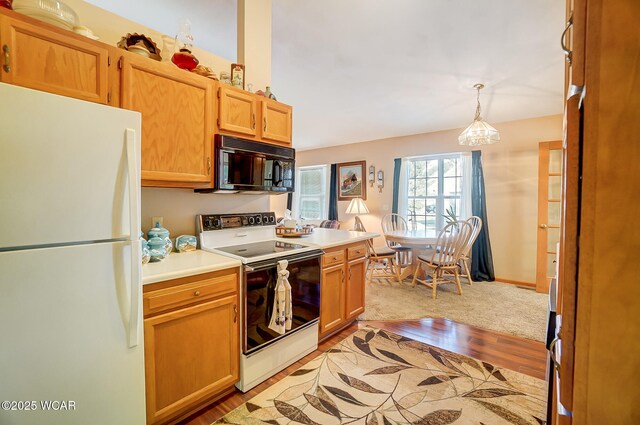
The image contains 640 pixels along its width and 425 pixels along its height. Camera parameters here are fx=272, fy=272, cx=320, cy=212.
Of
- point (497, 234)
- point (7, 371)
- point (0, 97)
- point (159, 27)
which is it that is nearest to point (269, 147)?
point (159, 27)

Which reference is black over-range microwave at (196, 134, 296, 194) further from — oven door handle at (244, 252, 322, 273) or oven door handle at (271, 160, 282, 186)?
oven door handle at (244, 252, 322, 273)

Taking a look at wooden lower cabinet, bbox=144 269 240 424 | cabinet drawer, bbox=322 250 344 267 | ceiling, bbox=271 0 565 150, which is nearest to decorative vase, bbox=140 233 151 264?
wooden lower cabinet, bbox=144 269 240 424

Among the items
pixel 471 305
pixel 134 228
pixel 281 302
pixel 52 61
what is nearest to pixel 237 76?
pixel 52 61

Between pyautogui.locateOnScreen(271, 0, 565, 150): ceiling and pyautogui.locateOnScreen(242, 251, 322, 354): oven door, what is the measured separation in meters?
1.78

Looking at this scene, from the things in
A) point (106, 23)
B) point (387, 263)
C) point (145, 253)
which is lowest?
point (387, 263)

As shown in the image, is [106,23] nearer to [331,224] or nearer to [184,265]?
[184,265]

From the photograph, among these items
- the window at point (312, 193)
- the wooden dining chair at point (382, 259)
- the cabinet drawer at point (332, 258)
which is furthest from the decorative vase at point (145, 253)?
the window at point (312, 193)

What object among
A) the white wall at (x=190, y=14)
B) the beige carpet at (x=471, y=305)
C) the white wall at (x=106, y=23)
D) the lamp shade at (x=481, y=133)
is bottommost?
the beige carpet at (x=471, y=305)

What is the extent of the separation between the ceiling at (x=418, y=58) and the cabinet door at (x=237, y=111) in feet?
2.24

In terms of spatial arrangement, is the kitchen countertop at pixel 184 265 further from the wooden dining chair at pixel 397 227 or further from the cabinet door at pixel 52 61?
the wooden dining chair at pixel 397 227

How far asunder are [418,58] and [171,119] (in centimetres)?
215

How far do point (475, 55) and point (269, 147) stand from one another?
78.3 inches

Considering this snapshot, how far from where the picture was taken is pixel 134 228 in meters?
1.18

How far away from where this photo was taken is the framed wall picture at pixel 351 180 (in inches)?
229
